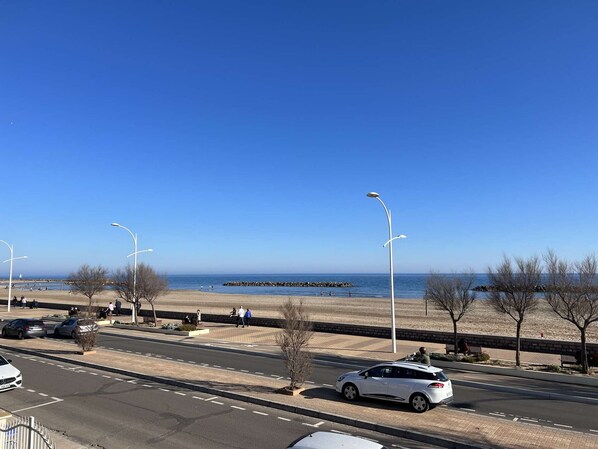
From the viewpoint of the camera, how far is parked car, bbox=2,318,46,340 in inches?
1157

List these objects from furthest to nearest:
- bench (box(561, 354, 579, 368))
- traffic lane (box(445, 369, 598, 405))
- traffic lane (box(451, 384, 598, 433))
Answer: bench (box(561, 354, 579, 368)) < traffic lane (box(445, 369, 598, 405)) < traffic lane (box(451, 384, 598, 433))

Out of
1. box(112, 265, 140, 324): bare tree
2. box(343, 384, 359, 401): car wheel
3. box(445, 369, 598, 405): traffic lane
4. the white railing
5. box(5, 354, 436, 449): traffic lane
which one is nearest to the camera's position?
the white railing

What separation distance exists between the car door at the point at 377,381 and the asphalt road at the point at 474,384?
685 mm

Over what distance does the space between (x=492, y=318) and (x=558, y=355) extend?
99.5ft

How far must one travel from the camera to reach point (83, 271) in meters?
45.8

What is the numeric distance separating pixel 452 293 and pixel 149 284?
24.2 m

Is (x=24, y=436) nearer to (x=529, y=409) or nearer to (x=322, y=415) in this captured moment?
(x=322, y=415)

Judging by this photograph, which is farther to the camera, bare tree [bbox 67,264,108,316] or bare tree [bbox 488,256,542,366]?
bare tree [bbox 67,264,108,316]

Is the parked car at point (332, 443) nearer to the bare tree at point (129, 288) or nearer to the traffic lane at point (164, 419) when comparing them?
the traffic lane at point (164, 419)

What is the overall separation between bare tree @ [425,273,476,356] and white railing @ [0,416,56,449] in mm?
20459

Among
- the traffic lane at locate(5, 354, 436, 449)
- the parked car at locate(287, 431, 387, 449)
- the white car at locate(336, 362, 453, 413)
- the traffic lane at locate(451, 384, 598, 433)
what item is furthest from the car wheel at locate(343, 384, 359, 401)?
the parked car at locate(287, 431, 387, 449)

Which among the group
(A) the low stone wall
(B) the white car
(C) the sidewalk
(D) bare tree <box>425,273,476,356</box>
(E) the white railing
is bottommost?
(A) the low stone wall

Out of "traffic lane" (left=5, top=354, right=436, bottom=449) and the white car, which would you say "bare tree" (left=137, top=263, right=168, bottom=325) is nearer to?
"traffic lane" (left=5, top=354, right=436, bottom=449)

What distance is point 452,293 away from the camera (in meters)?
25.0
